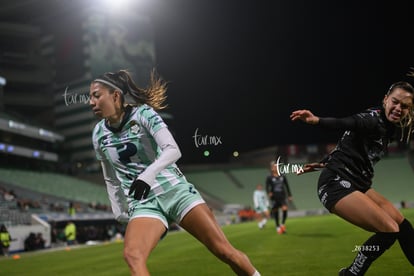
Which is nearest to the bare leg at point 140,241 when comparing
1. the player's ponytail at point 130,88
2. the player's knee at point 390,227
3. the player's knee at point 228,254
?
the player's knee at point 228,254

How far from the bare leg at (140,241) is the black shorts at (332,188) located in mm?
2186

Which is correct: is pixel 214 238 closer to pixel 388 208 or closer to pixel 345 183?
pixel 345 183

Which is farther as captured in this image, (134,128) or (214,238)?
(134,128)

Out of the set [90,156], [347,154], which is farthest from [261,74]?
[90,156]

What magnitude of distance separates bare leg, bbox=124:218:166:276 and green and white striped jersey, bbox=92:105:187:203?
30 cm

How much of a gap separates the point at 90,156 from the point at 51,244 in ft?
85.2

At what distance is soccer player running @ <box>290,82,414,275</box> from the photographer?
5316mm

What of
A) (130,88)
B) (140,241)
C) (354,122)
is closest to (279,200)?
(354,122)

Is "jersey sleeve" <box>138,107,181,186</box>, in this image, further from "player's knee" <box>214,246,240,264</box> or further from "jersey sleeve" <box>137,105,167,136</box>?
"player's knee" <box>214,246,240,264</box>

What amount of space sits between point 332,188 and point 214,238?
1869 mm

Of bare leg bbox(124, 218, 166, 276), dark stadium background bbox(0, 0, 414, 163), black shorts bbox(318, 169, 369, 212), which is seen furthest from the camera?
dark stadium background bbox(0, 0, 414, 163)

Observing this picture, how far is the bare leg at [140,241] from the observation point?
4121mm

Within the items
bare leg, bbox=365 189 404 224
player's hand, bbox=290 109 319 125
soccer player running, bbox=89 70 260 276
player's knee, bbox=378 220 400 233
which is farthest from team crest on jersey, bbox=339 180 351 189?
soccer player running, bbox=89 70 260 276

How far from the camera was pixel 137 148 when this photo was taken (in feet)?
15.6
